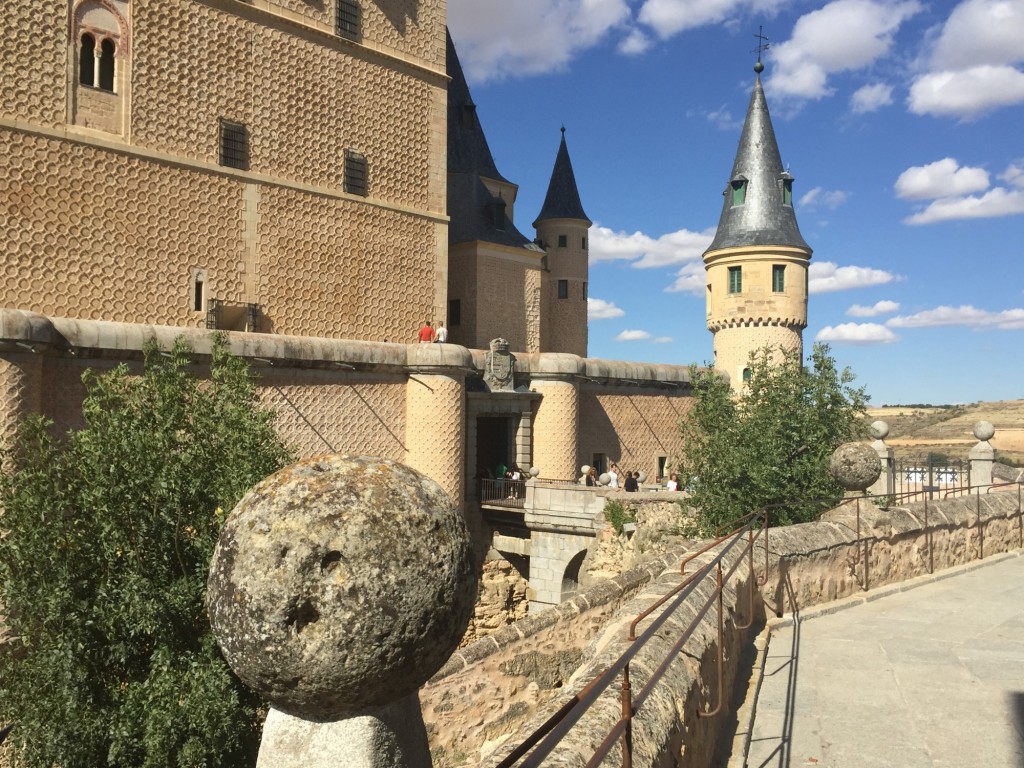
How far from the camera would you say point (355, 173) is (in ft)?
64.9

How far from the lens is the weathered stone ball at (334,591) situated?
2920 millimetres

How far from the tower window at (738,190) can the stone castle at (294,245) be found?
5.60 feet

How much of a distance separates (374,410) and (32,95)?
8.22 m

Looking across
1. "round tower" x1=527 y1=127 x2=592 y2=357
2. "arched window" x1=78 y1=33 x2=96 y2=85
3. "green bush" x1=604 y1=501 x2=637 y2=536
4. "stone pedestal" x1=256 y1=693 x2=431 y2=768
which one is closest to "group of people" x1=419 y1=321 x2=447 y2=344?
"green bush" x1=604 y1=501 x2=637 y2=536

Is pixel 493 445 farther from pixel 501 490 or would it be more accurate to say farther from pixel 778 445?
pixel 778 445

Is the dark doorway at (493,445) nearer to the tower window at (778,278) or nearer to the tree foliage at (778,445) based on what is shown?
the tree foliage at (778,445)

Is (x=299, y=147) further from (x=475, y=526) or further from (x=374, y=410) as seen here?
(x=475, y=526)

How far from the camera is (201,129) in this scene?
17.1 m

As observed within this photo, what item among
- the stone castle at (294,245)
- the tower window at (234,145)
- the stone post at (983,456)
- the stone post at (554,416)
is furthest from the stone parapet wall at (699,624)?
the tower window at (234,145)

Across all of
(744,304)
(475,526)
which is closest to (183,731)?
(475,526)

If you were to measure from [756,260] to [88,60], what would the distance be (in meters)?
18.0

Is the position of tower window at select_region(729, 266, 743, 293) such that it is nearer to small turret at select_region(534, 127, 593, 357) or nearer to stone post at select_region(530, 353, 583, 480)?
small turret at select_region(534, 127, 593, 357)

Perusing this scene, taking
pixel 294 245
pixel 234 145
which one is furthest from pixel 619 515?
pixel 234 145

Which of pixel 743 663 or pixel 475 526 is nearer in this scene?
pixel 743 663
